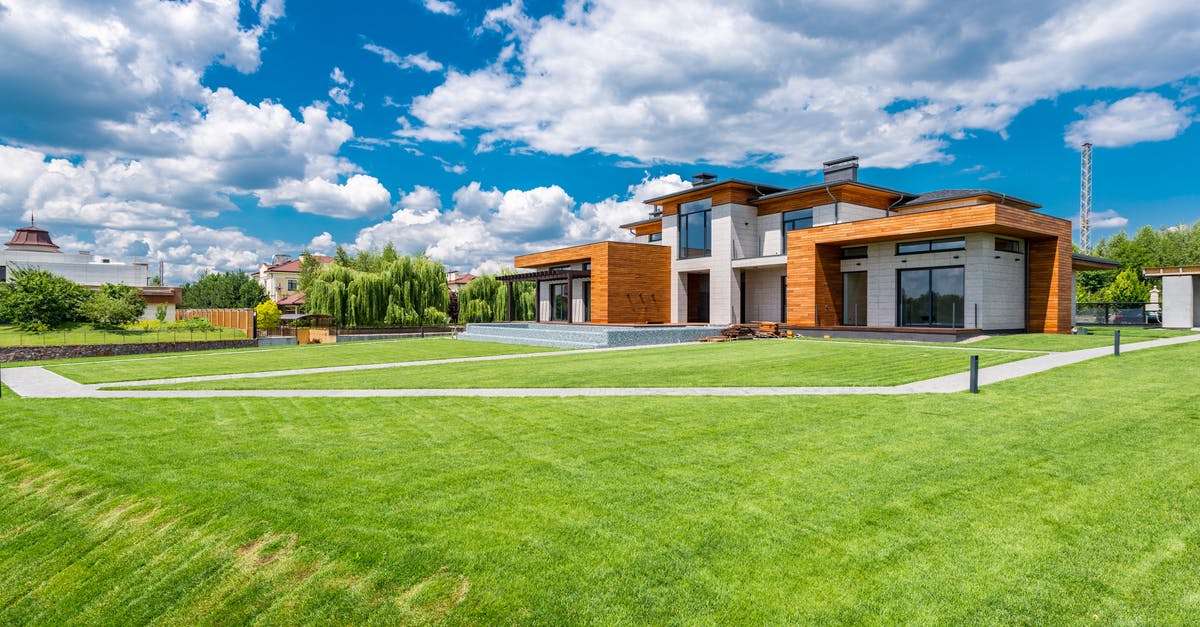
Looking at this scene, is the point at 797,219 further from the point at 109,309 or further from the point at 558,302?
the point at 109,309

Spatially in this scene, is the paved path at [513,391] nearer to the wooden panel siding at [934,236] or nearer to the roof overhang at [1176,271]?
the wooden panel siding at [934,236]

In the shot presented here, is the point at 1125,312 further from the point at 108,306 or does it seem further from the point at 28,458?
the point at 108,306

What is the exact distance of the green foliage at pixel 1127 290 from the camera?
147 ft

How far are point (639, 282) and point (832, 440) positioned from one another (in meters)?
23.7

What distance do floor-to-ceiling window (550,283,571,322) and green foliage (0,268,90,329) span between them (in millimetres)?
30265

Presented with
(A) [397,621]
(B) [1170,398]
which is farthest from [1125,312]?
(A) [397,621]

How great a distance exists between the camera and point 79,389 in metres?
11.7

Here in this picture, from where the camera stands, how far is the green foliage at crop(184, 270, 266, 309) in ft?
238

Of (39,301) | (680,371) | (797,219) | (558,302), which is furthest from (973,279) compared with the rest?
(39,301)

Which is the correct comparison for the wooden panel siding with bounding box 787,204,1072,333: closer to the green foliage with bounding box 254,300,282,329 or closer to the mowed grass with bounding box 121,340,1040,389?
the mowed grass with bounding box 121,340,1040,389

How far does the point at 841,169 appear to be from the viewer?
28.6 metres

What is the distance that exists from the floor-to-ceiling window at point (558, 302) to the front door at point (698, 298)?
299 inches

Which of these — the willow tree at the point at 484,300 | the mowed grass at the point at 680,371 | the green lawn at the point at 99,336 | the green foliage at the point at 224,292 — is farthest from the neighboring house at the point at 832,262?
the green foliage at the point at 224,292

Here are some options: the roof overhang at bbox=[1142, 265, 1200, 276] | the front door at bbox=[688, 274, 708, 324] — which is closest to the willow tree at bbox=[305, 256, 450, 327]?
the front door at bbox=[688, 274, 708, 324]
